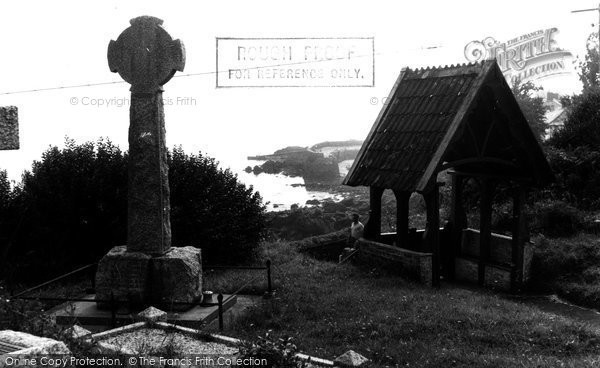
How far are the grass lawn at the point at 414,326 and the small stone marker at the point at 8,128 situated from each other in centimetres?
469

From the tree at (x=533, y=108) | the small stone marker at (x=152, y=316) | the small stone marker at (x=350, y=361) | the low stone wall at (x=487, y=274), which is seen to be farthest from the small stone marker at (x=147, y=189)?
the tree at (x=533, y=108)

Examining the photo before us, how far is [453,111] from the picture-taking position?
12820 millimetres

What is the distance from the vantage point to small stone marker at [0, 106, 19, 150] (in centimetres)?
496

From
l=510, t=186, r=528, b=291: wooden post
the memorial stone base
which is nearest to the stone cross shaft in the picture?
the memorial stone base

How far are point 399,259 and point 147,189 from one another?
18.4 ft

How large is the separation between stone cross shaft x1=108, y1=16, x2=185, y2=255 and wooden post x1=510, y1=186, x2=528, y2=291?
7.59 metres

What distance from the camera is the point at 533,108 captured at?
30625 mm

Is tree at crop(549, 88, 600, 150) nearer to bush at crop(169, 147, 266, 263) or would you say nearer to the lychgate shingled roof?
the lychgate shingled roof

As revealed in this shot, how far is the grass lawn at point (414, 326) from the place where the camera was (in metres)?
8.15

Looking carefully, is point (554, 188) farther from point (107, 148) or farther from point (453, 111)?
point (107, 148)

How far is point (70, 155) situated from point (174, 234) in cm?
357

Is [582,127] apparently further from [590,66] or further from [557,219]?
[590,66]

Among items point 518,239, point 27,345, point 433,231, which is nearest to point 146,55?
point 27,345

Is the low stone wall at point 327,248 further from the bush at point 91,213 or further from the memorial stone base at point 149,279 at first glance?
the memorial stone base at point 149,279
